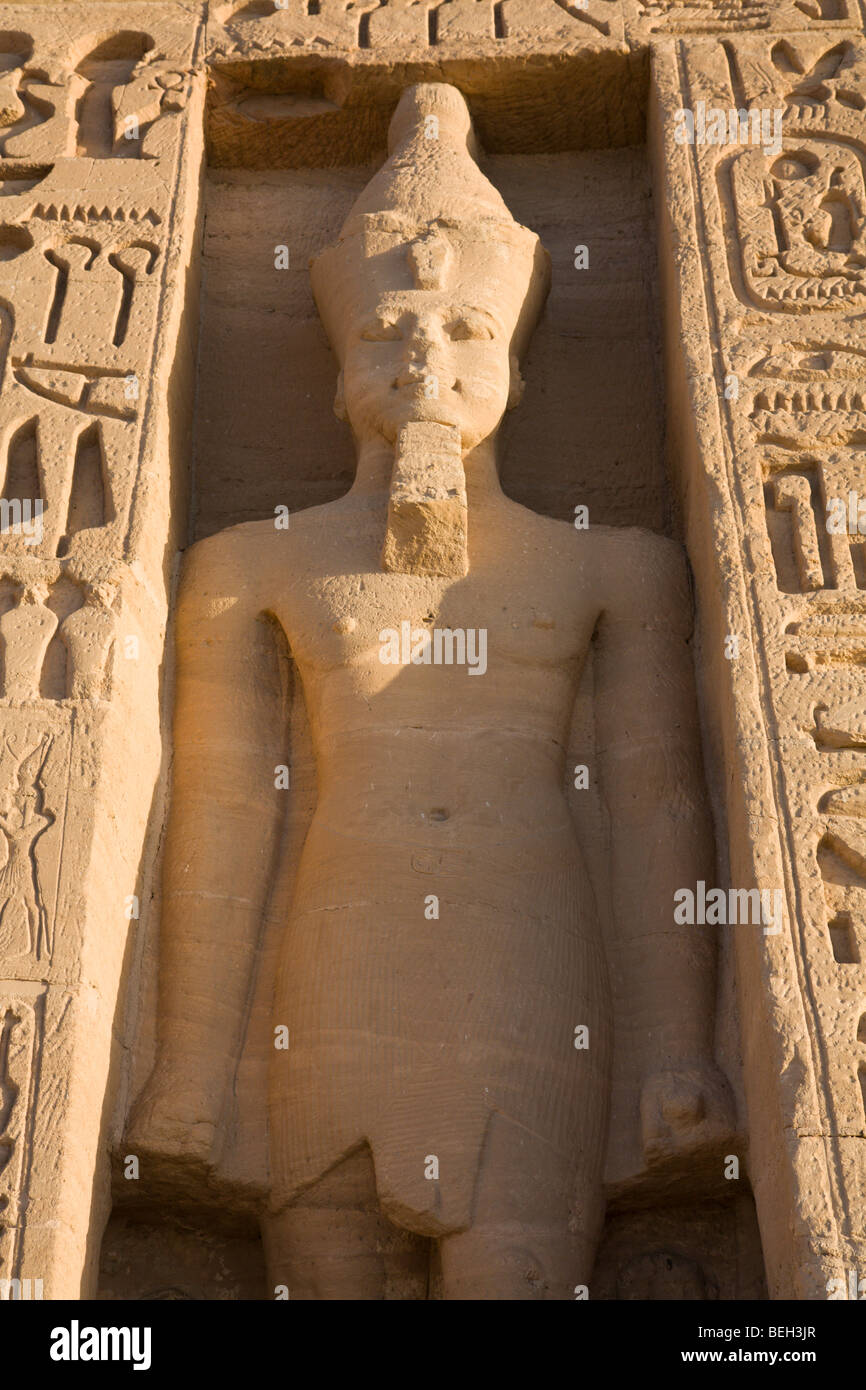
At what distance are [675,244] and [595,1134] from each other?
2940mm

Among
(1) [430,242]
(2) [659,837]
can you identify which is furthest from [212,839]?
(1) [430,242]

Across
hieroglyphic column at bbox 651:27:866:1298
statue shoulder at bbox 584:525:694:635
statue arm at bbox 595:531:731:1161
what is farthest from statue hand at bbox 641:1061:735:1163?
statue shoulder at bbox 584:525:694:635

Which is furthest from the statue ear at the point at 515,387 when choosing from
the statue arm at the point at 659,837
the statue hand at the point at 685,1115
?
the statue hand at the point at 685,1115

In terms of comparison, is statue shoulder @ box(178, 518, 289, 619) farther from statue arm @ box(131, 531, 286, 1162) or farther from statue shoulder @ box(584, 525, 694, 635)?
statue shoulder @ box(584, 525, 694, 635)

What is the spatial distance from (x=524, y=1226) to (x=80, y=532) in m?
2.37

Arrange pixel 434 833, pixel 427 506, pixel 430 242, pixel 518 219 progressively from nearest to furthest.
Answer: pixel 434 833
pixel 427 506
pixel 430 242
pixel 518 219

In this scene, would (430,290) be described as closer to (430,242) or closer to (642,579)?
(430,242)

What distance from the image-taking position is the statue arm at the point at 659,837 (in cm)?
484

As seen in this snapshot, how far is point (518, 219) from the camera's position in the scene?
22.3 ft

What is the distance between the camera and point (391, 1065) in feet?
16.0

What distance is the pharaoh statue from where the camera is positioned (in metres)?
4.81

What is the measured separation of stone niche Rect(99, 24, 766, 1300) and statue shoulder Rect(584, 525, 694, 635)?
28cm
